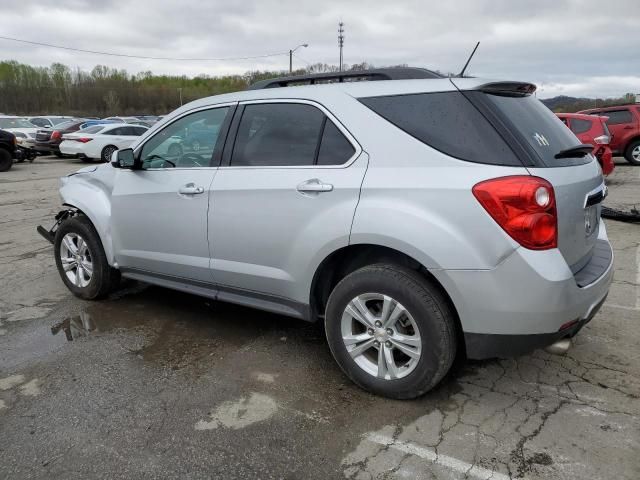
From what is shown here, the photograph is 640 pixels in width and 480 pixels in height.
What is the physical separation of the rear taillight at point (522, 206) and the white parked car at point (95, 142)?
18.3 m

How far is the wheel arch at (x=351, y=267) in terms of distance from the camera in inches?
112

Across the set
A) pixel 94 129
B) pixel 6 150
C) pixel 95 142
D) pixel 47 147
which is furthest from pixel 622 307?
pixel 47 147

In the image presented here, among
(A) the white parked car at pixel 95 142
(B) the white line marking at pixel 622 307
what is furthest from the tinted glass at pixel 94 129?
(B) the white line marking at pixel 622 307

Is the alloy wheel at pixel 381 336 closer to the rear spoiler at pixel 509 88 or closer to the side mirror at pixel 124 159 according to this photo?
the rear spoiler at pixel 509 88

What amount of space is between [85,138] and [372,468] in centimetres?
1947

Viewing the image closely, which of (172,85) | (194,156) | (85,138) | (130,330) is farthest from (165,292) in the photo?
(172,85)

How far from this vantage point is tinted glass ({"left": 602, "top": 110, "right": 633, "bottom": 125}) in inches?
605

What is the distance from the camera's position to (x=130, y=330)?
4.11 metres

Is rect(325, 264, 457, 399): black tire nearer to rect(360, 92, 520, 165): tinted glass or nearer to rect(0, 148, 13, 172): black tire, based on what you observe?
rect(360, 92, 520, 165): tinted glass

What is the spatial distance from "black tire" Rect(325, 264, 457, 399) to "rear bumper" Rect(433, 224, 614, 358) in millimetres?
105

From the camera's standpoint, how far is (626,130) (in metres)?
15.6

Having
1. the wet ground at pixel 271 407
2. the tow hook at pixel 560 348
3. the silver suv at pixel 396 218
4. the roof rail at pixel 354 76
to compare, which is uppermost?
the roof rail at pixel 354 76

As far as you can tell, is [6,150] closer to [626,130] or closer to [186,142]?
[186,142]

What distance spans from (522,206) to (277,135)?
161 cm
